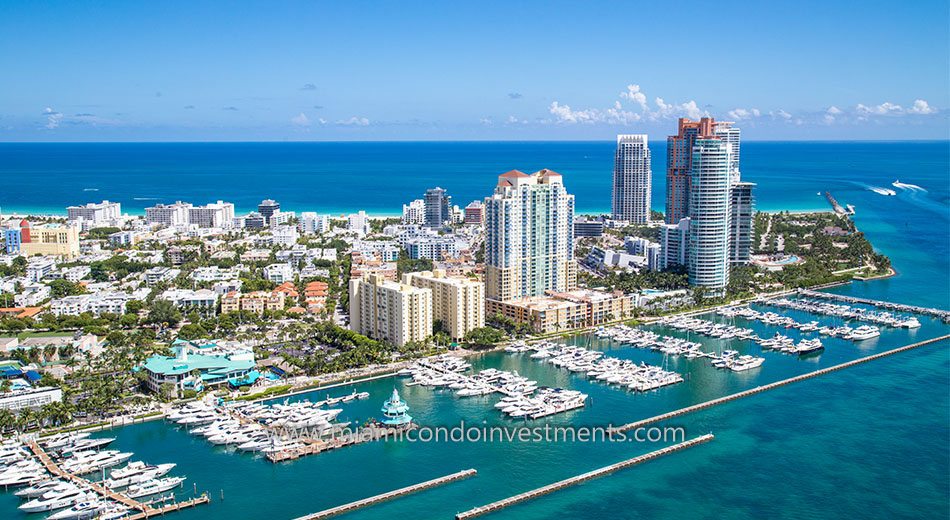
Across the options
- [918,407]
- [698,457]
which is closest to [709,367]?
[918,407]

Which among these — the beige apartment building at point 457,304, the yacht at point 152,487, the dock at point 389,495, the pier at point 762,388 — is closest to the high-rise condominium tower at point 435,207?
the beige apartment building at point 457,304

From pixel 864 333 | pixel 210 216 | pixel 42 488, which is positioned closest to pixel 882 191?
pixel 864 333

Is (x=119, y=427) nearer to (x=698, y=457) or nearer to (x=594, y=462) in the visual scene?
(x=594, y=462)

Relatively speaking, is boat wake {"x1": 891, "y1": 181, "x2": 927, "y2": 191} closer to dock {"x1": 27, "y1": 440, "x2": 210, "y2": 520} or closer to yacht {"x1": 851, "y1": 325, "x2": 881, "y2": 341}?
yacht {"x1": 851, "y1": 325, "x2": 881, "y2": 341}

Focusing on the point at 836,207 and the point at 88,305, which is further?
the point at 836,207

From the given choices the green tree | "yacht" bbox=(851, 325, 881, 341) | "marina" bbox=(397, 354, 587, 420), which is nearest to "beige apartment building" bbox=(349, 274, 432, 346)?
"marina" bbox=(397, 354, 587, 420)

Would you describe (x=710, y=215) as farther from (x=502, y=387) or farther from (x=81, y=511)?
(x=81, y=511)

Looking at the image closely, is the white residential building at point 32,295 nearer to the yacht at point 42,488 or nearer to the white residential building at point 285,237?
the white residential building at point 285,237
